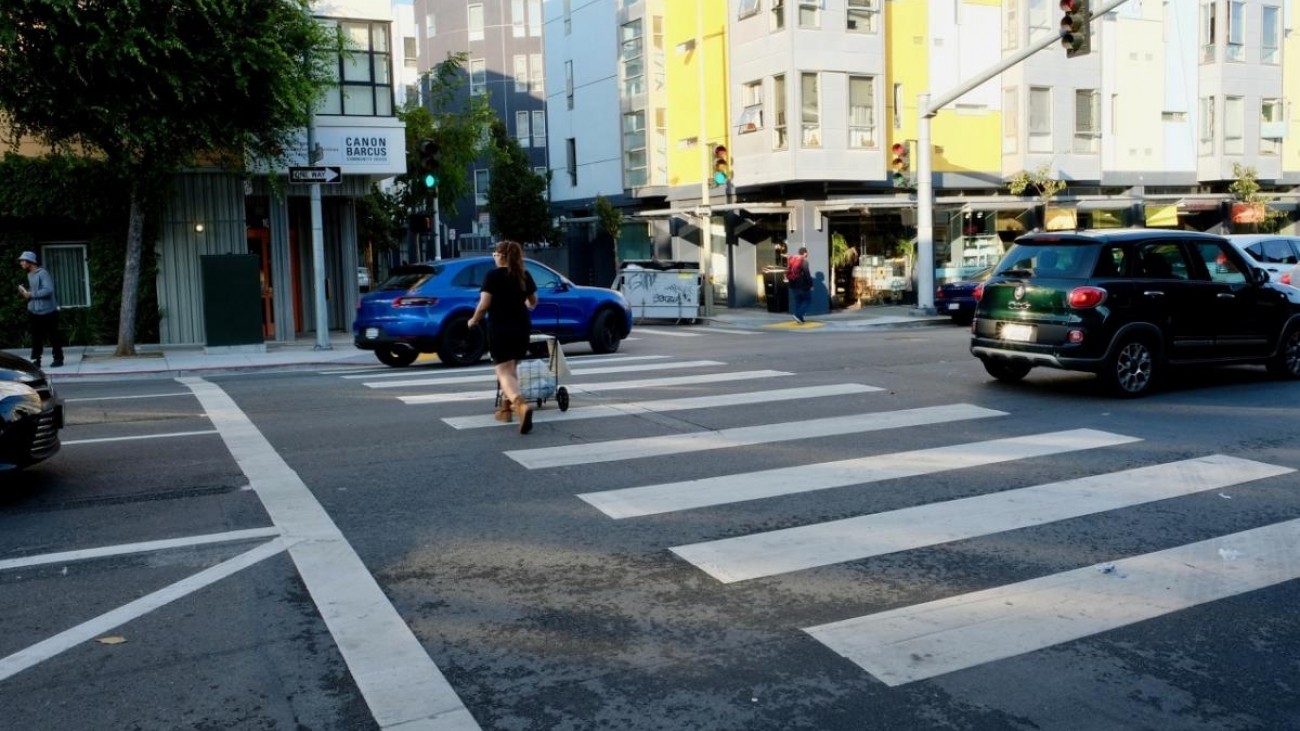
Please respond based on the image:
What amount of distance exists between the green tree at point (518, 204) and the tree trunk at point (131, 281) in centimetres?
2219

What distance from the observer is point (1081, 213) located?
3669cm

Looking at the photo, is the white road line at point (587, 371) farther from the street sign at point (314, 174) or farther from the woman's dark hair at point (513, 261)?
the street sign at point (314, 174)

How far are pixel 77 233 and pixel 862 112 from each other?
773 inches

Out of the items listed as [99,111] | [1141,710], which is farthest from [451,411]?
[99,111]

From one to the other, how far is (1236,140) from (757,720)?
135ft

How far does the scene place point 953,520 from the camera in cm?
714

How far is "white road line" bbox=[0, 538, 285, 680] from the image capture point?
4.98m

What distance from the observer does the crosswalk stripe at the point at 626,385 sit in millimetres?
12758

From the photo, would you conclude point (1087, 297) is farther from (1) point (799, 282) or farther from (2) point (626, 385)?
(1) point (799, 282)

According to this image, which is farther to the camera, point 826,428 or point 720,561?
point 826,428

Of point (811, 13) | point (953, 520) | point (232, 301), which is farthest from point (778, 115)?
point (953, 520)

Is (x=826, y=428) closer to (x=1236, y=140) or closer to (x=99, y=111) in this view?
(x=99, y=111)

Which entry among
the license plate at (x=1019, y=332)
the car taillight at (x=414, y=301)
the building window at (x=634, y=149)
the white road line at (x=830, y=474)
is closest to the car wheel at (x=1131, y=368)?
the license plate at (x=1019, y=332)

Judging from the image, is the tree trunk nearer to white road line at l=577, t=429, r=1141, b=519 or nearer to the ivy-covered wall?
the ivy-covered wall
